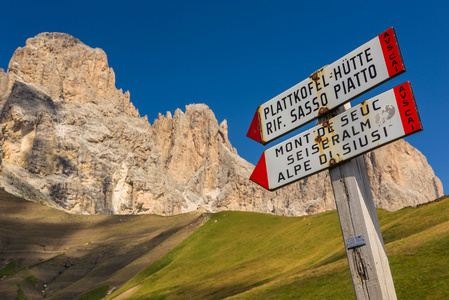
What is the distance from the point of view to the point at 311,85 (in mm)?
7168

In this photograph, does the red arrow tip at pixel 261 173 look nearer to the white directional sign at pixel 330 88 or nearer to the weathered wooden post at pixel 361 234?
the white directional sign at pixel 330 88

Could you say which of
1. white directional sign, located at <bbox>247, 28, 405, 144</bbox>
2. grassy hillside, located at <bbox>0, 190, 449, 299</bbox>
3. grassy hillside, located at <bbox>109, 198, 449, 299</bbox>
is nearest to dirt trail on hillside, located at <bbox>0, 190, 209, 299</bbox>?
grassy hillside, located at <bbox>0, 190, 449, 299</bbox>

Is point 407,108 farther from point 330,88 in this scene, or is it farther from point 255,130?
point 255,130

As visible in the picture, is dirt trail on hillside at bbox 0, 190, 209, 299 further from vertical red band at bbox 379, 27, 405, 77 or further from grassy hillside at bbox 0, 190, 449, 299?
vertical red band at bbox 379, 27, 405, 77

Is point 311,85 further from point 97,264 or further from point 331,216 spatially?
point 97,264

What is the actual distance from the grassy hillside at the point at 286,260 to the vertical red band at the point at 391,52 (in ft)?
69.9

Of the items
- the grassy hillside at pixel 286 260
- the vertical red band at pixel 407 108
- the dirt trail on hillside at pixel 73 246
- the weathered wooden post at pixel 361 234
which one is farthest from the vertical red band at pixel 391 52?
the dirt trail on hillside at pixel 73 246

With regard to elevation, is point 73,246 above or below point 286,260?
above

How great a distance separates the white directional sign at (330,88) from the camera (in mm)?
6254

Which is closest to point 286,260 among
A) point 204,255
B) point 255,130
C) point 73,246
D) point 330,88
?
point 204,255

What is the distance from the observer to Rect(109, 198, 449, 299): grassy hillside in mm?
27688

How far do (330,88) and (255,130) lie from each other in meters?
1.71

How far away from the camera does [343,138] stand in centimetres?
650

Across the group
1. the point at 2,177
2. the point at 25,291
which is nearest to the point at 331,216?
the point at 25,291
